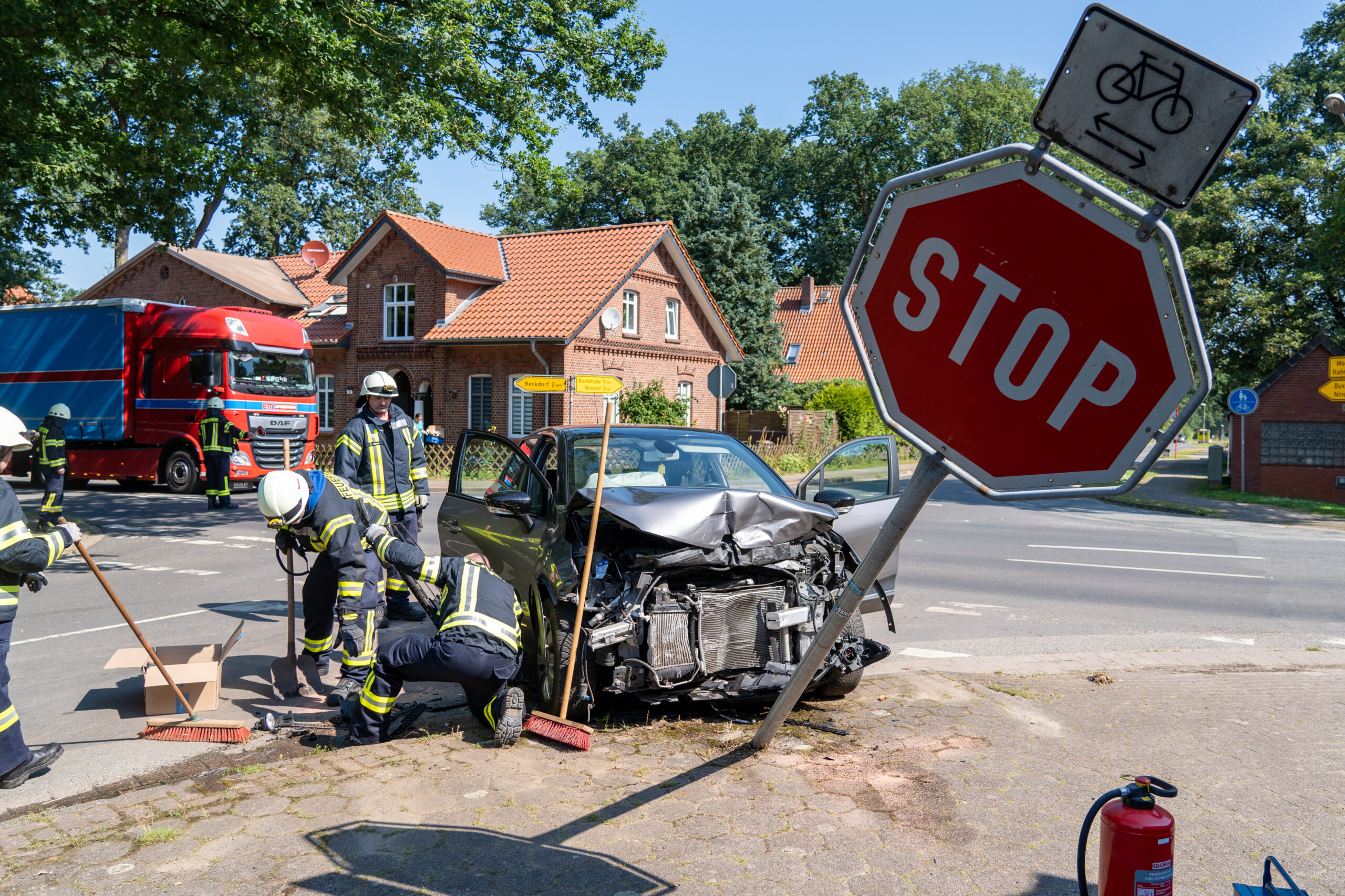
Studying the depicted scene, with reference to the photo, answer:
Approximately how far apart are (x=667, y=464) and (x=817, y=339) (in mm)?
42421

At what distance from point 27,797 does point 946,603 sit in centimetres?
755

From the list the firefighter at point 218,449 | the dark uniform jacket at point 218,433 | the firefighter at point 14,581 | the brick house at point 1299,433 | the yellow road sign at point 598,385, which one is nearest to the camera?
the firefighter at point 14,581

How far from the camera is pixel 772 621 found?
5016mm

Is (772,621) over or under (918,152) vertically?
under

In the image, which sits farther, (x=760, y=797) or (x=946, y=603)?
(x=946, y=603)

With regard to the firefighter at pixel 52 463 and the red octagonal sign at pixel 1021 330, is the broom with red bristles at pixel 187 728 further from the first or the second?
the firefighter at pixel 52 463

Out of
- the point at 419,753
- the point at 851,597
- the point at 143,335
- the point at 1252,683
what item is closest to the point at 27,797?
the point at 419,753

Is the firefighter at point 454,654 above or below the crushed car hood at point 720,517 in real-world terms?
below

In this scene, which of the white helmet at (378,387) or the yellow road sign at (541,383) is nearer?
the white helmet at (378,387)

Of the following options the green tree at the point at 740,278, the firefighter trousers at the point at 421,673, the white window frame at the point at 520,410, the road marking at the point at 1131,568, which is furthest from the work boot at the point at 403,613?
the green tree at the point at 740,278

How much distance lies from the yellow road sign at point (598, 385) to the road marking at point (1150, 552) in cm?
925

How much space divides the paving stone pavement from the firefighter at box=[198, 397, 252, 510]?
1270cm

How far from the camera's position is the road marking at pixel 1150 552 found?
12.9 metres

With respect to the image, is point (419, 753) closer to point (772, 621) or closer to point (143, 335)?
point (772, 621)
